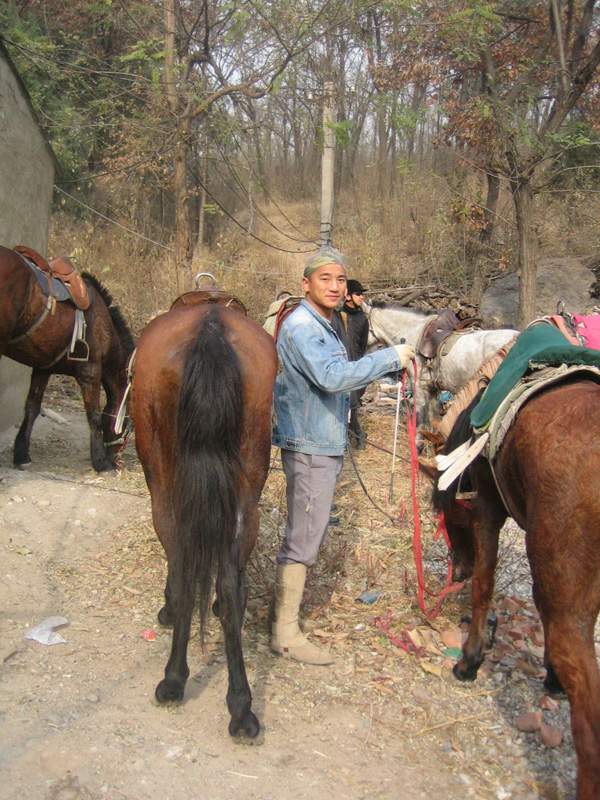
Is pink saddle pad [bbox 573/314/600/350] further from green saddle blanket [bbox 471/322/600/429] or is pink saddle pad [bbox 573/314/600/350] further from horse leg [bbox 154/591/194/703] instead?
horse leg [bbox 154/591/194/703]

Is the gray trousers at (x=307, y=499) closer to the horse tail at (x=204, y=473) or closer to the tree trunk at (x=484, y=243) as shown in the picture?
the horse tail at (x=204, y=473)

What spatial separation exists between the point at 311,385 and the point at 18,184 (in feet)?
17.7

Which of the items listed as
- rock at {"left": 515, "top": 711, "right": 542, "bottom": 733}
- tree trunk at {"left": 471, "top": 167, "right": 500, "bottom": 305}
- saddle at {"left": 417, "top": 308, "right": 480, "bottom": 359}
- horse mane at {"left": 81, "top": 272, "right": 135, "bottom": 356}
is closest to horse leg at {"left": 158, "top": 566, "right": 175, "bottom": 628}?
rock at {"left": 515, "top": 711, "right": 542, "bottom": 733}

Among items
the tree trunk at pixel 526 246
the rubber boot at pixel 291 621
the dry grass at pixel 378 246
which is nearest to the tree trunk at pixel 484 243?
the dry grass at pixel 378 246

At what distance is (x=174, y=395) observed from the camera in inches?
114

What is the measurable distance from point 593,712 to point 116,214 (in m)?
17.7

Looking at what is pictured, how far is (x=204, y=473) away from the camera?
277 centimetres

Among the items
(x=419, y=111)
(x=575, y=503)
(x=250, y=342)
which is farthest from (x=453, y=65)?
(x=575, y=503)

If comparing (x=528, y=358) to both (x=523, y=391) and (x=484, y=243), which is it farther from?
(x=484, y=243)

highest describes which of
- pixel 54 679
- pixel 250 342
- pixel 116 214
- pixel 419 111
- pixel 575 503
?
pixel 419 111

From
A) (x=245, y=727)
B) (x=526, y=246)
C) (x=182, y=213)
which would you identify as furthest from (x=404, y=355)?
(x=526, y=246)

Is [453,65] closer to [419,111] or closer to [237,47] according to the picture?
[419,111]

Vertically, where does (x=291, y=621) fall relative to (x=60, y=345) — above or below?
below

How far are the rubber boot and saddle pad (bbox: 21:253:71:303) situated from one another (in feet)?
12.5
